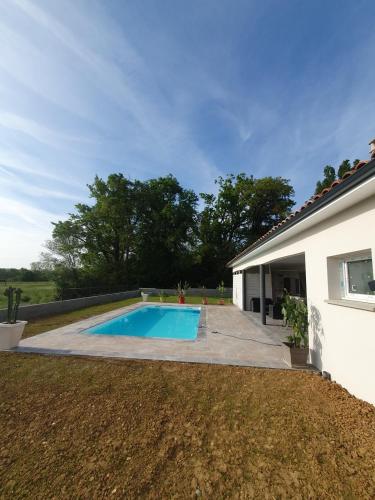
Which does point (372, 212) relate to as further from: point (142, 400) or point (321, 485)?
point (142, 400)

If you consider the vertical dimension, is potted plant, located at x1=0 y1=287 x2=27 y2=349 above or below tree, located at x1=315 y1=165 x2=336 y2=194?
below

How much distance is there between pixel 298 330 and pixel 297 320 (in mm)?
235

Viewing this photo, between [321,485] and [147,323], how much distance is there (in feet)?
34.7

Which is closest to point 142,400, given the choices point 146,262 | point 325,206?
point 325,206

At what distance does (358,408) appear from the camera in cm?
330

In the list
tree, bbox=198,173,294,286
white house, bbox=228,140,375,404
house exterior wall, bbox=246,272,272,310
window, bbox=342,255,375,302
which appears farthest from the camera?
tree, bbox=198,173,294,286

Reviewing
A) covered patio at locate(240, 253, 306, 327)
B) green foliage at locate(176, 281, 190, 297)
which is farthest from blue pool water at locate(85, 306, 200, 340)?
covered patio at locate(240, 253, 306, 327)

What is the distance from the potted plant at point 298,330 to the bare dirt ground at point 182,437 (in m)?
0.57

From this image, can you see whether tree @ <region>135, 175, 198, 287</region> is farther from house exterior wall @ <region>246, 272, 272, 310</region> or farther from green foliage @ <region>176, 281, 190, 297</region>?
house exterior wall @ <region>246, 272, 272, 310</region>

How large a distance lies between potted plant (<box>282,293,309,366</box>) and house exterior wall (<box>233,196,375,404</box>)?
0.18 metres

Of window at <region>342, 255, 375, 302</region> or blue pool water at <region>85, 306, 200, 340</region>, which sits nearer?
window at <region>342, 255, 375, 302</region>

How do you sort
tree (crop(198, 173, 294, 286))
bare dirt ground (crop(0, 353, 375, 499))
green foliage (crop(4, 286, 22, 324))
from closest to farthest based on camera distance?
bare dirt ground (crop(0, 353, 375, 499)) → green foliage (crop(4, 286, 22, 324)) → tree (crop(198, 173, 294, 286))

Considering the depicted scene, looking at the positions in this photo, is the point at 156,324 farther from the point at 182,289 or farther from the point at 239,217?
the point at 239,217

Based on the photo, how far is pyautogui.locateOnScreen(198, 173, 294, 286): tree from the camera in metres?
31.6
